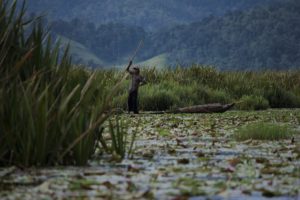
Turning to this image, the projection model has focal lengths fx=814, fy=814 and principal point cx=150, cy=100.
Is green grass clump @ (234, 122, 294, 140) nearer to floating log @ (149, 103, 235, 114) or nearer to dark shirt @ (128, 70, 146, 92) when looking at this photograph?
floating log @ (149, 103, 235, 114)

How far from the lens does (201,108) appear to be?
81.3ft

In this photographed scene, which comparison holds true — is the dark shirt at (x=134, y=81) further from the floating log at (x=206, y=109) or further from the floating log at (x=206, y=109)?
the floating log at (x=206, y=109)

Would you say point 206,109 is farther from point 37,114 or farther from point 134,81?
point 37,114

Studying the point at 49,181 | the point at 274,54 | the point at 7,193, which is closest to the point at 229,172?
the point at 49,181

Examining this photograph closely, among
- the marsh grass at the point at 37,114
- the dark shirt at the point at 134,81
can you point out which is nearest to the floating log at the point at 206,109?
the dark shirt at the point at 134,81

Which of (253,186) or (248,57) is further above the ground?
(248,57)

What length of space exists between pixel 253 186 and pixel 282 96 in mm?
27337

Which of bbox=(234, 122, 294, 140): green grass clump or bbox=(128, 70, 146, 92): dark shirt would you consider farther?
bbox=(128, 70, 146, 92): dark shirt

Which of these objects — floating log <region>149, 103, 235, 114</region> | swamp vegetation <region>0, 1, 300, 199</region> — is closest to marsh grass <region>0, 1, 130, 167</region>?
swamp vegetation <region>0, 1, 300, 199</region>

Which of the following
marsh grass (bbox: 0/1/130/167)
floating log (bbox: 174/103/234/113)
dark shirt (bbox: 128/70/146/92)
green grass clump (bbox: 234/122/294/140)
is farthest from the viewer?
dark shirt (bbox: 128/70/146/92)

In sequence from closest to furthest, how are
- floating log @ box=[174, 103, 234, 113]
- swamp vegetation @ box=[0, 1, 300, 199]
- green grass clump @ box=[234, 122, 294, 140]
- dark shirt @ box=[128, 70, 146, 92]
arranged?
swamp vegetation @ box=[0, 1, 300, 199] < green grass clump @ box=[234, 122, 294, 140] < floating log @ box=[174, 103, 234, 113] < dark shirt @ box=[128, 70, 146, 92]

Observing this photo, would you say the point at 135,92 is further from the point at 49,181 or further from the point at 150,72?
the point at 49,181

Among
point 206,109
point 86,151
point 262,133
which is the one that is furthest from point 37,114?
point 206,109

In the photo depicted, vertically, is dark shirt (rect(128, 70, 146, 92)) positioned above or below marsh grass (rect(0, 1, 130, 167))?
above
